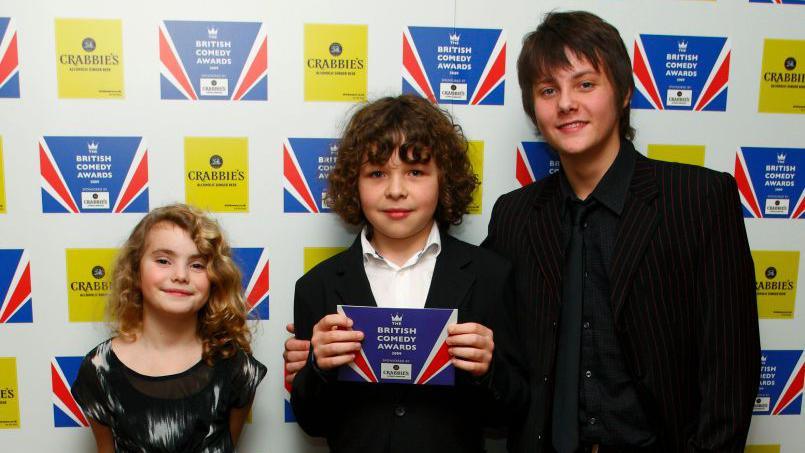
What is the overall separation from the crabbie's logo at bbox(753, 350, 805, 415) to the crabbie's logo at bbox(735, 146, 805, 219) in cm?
53

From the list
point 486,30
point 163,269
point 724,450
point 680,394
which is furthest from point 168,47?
point 724,450

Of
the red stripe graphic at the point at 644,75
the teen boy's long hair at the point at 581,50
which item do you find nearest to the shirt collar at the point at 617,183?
the teen boy's long hair at the point at 581,50

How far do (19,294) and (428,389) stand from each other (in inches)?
56.6

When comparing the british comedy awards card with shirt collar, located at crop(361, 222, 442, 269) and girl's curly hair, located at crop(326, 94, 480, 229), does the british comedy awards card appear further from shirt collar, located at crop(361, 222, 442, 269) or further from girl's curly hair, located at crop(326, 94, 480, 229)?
girl's curly hair, located at crop(326, 94, 480, 229)

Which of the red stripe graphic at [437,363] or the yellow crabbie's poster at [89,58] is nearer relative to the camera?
the red stripe graphic at [437,363]

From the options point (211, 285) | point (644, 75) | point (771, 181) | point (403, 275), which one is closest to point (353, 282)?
point (403, 275)

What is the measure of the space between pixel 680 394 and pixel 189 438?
1.36m

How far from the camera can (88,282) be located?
202cm

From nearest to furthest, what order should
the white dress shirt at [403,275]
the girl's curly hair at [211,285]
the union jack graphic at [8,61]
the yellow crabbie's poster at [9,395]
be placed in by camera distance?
the white dress shirt at [403,275] → the girl's curly hair at [211,285] → the union jack graphic at [8,61] → the yellow crabbie's poster at [9,395]

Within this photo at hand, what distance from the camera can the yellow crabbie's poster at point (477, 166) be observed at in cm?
205

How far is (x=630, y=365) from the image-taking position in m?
1.53

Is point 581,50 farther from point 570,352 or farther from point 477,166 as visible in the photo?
point 570,352

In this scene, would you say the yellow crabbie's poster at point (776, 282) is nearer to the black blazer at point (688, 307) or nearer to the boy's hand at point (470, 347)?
the black blazer at point (688, 307)

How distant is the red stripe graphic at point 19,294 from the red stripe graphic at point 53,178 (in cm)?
25
